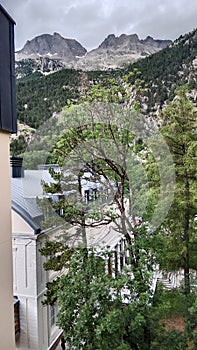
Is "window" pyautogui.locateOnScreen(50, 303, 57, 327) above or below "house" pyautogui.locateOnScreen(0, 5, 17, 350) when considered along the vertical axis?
below

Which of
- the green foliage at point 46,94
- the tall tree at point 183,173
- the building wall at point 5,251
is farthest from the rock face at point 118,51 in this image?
the building wall at point 5,251

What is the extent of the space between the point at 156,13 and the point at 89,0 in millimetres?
419

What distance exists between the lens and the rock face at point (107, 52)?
1.77 m

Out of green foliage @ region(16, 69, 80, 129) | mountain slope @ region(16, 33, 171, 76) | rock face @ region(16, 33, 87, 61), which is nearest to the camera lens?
green foliage @ region(16, 69, 80, 129)

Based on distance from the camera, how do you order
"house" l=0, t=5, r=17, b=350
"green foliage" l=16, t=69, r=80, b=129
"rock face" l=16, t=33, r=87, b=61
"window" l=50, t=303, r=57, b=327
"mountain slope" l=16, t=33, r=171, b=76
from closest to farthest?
"house" l=0, t=5, r=17, b=350
"green foliage" l=16, t=69, r=80, b=129
"rock face" l=16, t=33, r=87, b=61
"mountain slope" l=16, t=33, r=171, b=76
"window" l=50, t=303, r=57, b=327

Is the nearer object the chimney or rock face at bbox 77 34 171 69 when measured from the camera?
the chimney

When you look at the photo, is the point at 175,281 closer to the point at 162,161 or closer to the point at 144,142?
the point at 162,161

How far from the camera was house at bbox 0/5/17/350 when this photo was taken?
808mm

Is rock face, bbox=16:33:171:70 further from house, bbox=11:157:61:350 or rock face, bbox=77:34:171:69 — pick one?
house, bbox=11:157:61:350

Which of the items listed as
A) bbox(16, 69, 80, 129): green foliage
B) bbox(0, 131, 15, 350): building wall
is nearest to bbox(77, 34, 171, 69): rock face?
bbox(16, 69, 80, 129): green foliage

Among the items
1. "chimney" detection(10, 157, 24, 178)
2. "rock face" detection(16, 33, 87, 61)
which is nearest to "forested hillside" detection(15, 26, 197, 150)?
"rock face" detection(16, 33, 87, 61)

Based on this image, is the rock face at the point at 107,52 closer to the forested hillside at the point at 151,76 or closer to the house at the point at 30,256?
the forested hillside at the point at 151,76

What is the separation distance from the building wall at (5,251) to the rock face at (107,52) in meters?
1.09

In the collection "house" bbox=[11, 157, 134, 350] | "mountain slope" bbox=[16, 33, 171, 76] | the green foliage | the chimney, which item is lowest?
"house" bbox=[11, 157, 134, 350]
